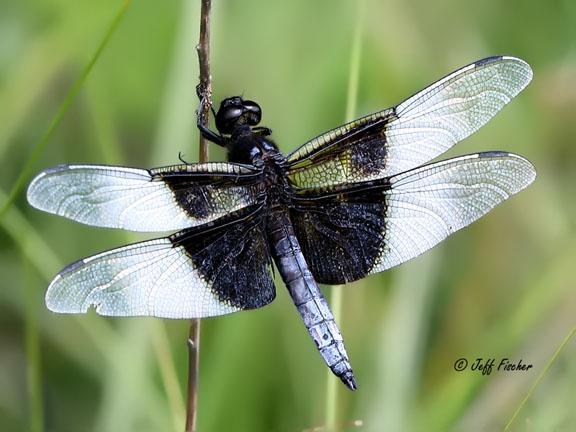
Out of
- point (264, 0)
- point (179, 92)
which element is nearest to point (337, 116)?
point (179, 92)

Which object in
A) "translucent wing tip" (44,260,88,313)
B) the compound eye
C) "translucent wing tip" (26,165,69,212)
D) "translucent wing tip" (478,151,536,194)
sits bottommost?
"translucent wing tip" (44,260,88,313)

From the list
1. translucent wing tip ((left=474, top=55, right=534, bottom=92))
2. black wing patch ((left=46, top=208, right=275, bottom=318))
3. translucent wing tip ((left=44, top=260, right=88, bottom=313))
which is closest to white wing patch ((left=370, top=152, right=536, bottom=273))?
translucent wing tip ((left=474, top=55, right=534, bottom=92))

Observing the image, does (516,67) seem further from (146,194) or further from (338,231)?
(146,194)

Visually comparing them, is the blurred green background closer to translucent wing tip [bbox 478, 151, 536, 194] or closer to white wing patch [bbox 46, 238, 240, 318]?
white wing patch [bbox 46, 238, 240, 318]

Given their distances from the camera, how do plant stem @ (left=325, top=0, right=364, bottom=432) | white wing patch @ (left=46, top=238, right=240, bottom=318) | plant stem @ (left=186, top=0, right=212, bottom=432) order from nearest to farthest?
plant stem @ (left=186, top=0, right=212, bottom=432), white wing patch @ (left=46, top=238, right=240, bottom=318), plant stem @ (left=325, top=0, right=364, bottom=432)

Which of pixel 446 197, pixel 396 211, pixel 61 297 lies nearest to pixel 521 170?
pixel 446 197

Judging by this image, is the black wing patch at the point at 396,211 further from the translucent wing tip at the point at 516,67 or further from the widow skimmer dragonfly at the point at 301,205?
the translucent wing tip at the point at 516,67

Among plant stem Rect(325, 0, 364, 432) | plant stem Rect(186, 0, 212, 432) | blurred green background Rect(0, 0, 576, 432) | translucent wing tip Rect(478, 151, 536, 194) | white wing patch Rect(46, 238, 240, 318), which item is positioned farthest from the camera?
blurred green background Rect(0, 0, 576, 432)

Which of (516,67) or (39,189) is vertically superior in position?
(516,67)
